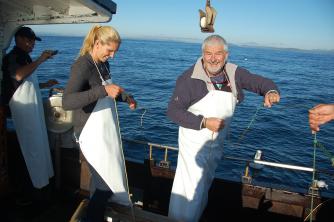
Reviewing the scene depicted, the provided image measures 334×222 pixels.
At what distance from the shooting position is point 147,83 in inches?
1097

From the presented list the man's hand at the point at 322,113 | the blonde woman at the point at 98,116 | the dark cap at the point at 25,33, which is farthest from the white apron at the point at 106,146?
the man's hand at the point at 322,113

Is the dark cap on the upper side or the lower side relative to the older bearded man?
upper

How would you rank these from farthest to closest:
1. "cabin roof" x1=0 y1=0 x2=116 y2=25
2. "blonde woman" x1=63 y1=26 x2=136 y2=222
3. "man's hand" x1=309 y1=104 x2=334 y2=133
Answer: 1. "cabin roof" x1=0 y1=0 x2=116 y2=25
2. "blonde woman" x1=63 y1=26 x2=136 y2=222
3. "man's hand" x1=309 y1=104 x2=334 y2=133

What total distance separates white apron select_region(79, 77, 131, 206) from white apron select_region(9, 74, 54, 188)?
1249mm

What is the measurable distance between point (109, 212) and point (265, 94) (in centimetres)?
209

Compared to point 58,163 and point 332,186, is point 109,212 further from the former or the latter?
point 332,186

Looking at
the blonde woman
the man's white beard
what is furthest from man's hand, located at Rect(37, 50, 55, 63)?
the man's white beard

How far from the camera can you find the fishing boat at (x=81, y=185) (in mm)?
3466

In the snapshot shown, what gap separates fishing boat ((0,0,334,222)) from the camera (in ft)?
11.4

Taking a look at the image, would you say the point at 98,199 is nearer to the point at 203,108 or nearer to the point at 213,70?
the point at 203,108

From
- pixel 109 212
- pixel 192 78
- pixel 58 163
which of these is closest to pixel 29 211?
pixel 58 163

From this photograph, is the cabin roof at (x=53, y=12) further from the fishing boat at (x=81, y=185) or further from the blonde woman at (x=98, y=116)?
the blonde woman at (x=98, y=116)

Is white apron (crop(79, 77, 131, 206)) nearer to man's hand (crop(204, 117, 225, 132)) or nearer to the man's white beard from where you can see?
man's hand (crop(204, 117, 225, 132))

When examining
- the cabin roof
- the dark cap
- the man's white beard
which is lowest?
the man's white beard
